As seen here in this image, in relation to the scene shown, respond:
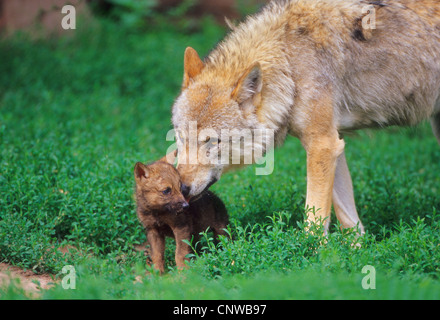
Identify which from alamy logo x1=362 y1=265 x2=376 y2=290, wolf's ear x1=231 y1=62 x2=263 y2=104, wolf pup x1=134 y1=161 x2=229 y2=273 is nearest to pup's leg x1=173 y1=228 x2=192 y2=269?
wolf pup x1=134 y1=161 x2=229 y2=273

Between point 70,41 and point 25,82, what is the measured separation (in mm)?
1917

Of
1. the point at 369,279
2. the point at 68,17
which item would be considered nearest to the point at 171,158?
the point at 369,279

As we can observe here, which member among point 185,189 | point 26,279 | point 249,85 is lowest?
point 26,279

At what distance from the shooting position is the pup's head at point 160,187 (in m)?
5.05

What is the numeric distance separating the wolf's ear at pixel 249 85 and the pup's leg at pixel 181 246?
1.27m

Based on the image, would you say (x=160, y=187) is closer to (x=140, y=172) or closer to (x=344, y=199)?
(x=140, y=172)

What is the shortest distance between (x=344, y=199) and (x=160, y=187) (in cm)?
199

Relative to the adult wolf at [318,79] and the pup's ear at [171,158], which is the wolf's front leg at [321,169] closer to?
the adult wolf at [318,79]

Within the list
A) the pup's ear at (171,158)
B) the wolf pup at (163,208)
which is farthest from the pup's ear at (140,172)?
the pup's ear at (171,158)

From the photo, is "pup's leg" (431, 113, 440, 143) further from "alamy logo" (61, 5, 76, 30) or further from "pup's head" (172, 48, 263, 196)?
"alamy logo" (61, 5, 76, 30)

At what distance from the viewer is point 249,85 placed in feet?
17.2

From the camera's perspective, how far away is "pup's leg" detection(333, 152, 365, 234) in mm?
5902

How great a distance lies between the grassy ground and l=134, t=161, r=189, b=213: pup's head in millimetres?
474
